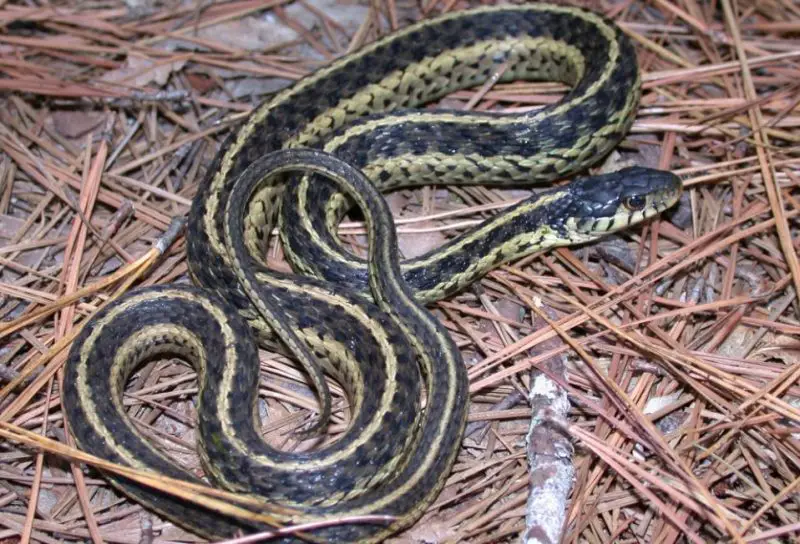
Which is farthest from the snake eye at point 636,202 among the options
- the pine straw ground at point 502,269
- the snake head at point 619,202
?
the pine straw ground at point 502,269

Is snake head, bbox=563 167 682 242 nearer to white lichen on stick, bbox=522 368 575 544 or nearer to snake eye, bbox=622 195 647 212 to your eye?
snake eye, bbox=622 195 647 212

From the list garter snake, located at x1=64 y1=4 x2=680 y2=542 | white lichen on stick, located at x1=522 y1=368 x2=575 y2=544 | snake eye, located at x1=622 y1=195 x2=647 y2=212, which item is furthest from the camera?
snake eye, located at x1=622 y1=195 x2=647 y2=212

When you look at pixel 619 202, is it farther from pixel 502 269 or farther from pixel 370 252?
pixel 370 252

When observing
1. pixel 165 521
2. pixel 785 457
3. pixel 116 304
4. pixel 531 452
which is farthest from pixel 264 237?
pixel 785 457

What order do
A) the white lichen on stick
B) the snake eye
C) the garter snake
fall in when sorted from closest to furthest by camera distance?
1. the white lichen on stick
2. the garter snake
3. the snake eye

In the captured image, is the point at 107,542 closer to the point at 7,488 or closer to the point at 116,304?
the point at 7,488

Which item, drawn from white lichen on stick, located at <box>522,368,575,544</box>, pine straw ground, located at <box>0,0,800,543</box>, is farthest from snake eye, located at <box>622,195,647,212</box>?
white lichen on stick, located at <box>522,368,575,544</box>

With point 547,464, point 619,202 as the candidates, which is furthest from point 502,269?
point 547,464
